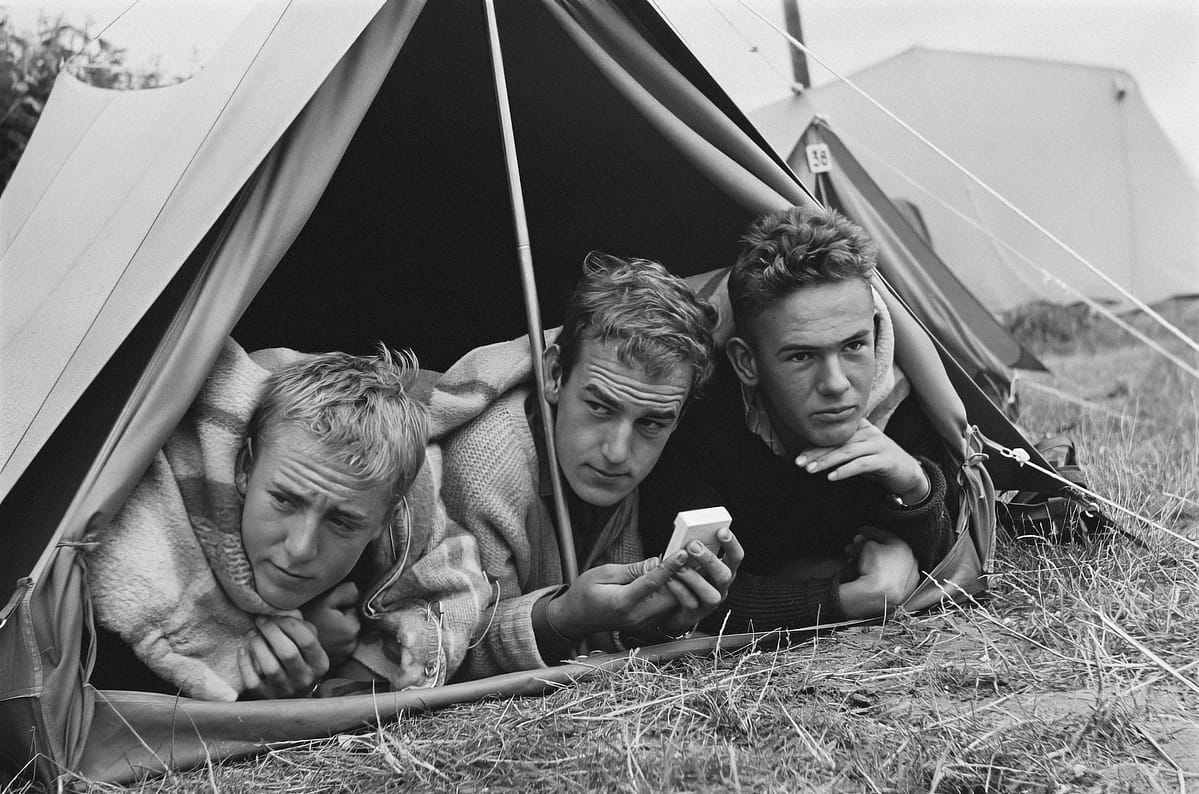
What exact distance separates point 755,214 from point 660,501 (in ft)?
2.28

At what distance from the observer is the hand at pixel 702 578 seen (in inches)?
70.3

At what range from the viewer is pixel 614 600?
1845 mm

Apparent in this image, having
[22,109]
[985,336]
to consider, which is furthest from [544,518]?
[22,109]

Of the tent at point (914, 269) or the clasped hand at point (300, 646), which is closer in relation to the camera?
the clasped hand at point (300, 646)

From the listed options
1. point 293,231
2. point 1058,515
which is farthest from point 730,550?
point 1058,515

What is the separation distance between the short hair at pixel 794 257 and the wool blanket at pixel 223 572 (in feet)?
2.49

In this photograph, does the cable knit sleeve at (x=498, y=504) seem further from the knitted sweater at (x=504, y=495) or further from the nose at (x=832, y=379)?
the nose at (x=832, y=379)

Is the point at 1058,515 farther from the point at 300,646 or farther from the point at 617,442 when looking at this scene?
the point at 300,646

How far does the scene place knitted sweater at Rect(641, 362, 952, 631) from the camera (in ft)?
7.23

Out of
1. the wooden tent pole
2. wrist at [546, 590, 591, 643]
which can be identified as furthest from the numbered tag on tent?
wrist at [546, 590, 591, 643]

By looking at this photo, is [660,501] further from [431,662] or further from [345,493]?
[345,493]

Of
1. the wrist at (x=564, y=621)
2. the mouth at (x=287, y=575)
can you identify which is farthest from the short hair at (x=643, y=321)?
the mouth at (x=287, y=575)

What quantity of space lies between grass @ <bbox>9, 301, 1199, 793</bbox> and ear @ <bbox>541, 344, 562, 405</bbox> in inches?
22.9

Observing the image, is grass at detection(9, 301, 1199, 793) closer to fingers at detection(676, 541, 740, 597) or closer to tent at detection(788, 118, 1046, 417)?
fingers at detection(676, 541, 740, 597)
